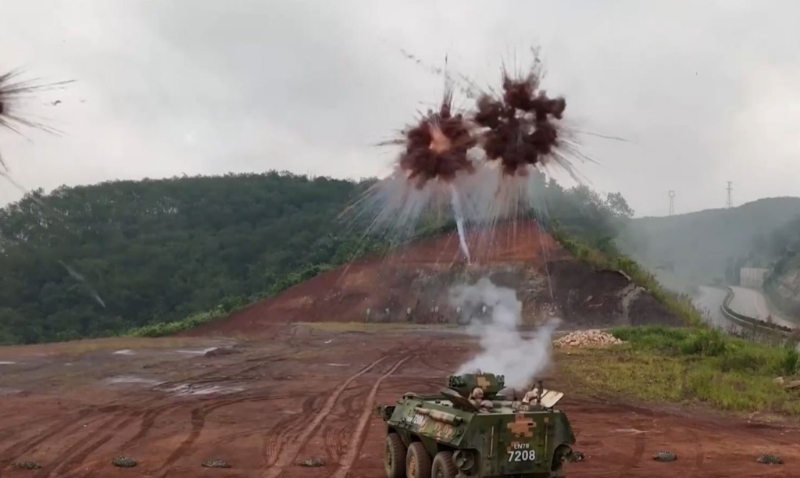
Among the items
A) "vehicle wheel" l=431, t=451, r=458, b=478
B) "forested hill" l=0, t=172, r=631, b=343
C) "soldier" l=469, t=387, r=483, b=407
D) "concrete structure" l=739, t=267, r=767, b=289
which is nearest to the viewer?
"vehicle wheel" l=431, t=451, r=458, b=478

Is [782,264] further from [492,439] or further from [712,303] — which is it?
[492,439]

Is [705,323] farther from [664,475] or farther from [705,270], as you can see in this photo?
[705,270]

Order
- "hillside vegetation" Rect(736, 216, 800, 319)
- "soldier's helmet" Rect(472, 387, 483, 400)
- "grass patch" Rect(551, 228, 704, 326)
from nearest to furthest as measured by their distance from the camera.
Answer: "soldier's helmet" Rect(472, 387, 483, 400), "grass patch" Rect(551, 228, 704, 326), "hillside vegetation" Rect(736, 216, 800, 319)

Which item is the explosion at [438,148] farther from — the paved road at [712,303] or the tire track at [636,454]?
the paved road at [712,303]

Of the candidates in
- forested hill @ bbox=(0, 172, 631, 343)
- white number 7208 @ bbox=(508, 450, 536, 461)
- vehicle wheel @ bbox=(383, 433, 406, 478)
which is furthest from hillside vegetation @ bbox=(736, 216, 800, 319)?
white number 7208 @ bbox=(508, 450, 536, 461)

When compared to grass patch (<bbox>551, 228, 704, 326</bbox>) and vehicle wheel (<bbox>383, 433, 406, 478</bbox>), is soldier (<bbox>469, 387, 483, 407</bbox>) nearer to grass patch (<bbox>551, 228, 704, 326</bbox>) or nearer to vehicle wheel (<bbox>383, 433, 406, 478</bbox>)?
vehicle wheel (<bbox>383, 433, 406, 478</bbox>)

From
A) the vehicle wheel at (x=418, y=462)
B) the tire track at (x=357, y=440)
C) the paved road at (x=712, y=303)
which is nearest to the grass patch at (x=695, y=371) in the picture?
the tire track at (x=357, y=440)

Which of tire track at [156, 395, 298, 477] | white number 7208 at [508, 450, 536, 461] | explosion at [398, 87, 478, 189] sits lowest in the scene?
tire track at [156, 395, 298, 477]

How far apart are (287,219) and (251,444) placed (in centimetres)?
6449

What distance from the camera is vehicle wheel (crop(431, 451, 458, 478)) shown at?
36.6ft

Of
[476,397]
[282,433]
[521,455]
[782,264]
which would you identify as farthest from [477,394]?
[782,264]

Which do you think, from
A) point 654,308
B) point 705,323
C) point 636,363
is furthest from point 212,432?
point 654,308

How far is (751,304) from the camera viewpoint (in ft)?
206

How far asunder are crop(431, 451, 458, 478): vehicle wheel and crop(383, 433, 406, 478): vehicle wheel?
1.30m
